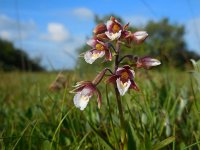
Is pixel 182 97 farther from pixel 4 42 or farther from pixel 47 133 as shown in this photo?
pixel 4 42

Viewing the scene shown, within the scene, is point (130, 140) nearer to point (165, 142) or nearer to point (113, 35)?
point (165, 142)

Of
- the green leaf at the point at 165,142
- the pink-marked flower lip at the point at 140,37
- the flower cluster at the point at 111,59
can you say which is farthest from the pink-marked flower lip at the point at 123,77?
the green leaf at the point at 165,142

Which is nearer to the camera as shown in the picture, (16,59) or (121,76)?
(121,76)

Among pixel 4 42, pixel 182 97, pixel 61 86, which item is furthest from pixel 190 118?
pixel 4 42

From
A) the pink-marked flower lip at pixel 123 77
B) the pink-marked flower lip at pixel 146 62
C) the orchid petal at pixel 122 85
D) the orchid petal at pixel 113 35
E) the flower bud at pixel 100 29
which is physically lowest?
the orchid petal at pixel 122 85

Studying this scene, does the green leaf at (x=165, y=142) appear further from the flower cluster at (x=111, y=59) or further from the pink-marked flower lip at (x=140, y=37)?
the pink-marked flower lip at (x=140, y=37)

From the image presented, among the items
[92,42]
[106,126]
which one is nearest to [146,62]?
[92,42]

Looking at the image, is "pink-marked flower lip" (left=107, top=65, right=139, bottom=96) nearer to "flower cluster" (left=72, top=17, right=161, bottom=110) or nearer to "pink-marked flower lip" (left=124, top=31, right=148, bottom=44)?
"flower cluster" (left=72, top=17, right=161, bottom=110)
